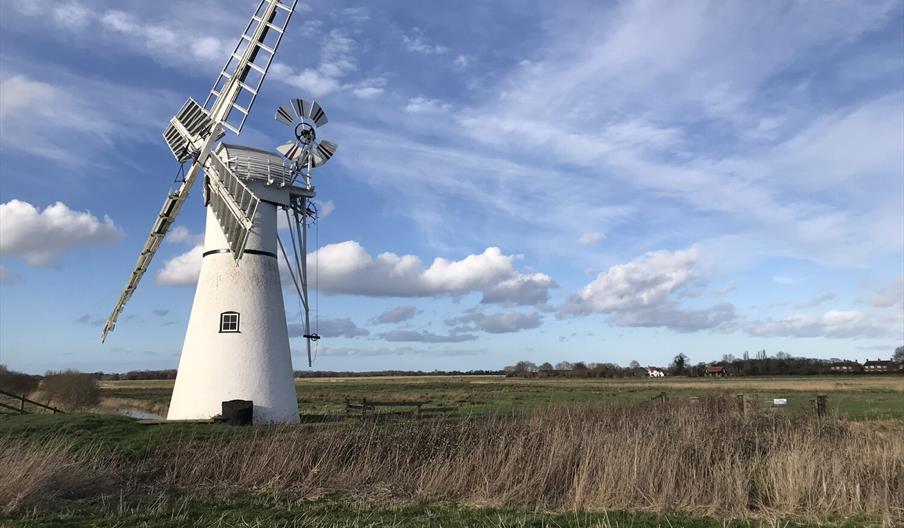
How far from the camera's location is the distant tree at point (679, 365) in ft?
457

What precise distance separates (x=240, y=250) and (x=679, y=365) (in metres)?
134

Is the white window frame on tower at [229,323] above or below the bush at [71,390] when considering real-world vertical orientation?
above

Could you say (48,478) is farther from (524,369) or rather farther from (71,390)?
(524,369)

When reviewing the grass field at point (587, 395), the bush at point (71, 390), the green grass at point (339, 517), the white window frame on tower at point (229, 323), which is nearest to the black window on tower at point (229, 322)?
the white window frame on tower at point (229, 323)

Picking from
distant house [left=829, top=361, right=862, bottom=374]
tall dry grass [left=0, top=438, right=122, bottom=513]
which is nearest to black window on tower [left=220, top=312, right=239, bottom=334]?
tall dry grass [left=0, top=438, right=122, bottom=513]

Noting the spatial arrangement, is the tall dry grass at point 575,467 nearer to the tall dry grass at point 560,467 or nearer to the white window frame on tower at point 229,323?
the tall dry grass at point 560,467

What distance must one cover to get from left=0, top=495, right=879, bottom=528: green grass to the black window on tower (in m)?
10.6

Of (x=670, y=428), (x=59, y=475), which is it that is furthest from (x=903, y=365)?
(x=59, y=475)

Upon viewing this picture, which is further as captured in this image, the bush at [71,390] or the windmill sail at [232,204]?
the bush at [71,390]

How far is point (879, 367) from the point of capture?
121 m

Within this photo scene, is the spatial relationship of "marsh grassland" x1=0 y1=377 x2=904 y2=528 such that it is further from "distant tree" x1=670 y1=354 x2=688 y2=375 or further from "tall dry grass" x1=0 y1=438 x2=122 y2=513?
"distant tree" x1=670 y1=354 x2=688 y2=375

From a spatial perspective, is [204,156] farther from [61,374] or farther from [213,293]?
[61,374]

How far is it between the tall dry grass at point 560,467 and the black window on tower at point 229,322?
600 cm

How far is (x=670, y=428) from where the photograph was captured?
13648 millimetres
